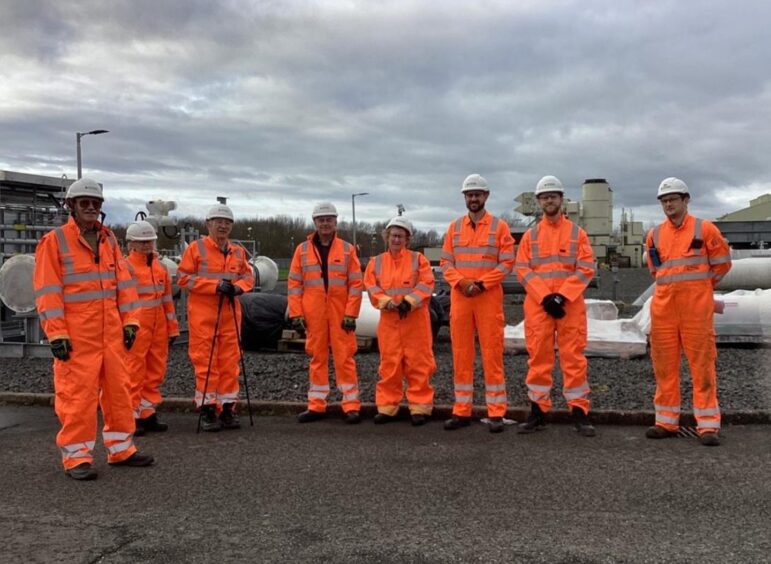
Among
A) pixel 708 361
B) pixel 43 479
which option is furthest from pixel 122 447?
pixel 708 361

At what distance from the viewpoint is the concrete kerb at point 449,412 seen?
20.6 ft

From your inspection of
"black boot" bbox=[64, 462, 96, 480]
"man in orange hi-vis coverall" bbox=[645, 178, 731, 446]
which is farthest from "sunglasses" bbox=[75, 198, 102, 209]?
"man in orange hi-vis coverall" bbox=[645, 178, 731, 446]

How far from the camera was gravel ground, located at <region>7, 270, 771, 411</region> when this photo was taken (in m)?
7.00

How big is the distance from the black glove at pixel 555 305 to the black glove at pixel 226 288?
9.46 feet

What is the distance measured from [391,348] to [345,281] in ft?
2.73

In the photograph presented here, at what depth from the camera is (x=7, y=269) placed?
397 inches

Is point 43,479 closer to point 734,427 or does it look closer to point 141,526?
point 141,526

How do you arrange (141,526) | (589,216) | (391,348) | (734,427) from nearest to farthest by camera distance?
(141,526)
(734,427)
(391,348)
(589,216)

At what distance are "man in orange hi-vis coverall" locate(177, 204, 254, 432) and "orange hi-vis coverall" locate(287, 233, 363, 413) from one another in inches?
23.3

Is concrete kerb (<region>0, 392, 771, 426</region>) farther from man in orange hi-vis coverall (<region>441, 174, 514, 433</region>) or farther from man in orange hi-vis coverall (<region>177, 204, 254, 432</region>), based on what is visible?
man in orange hi-vis coverall (<region>177, 204, 254, 432</region>)

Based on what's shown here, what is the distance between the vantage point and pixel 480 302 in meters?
6.29

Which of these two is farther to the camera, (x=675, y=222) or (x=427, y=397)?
(x=427, y=397)

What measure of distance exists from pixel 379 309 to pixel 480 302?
3.16 ft

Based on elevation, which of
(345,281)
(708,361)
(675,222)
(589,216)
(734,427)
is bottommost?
(734,427)
